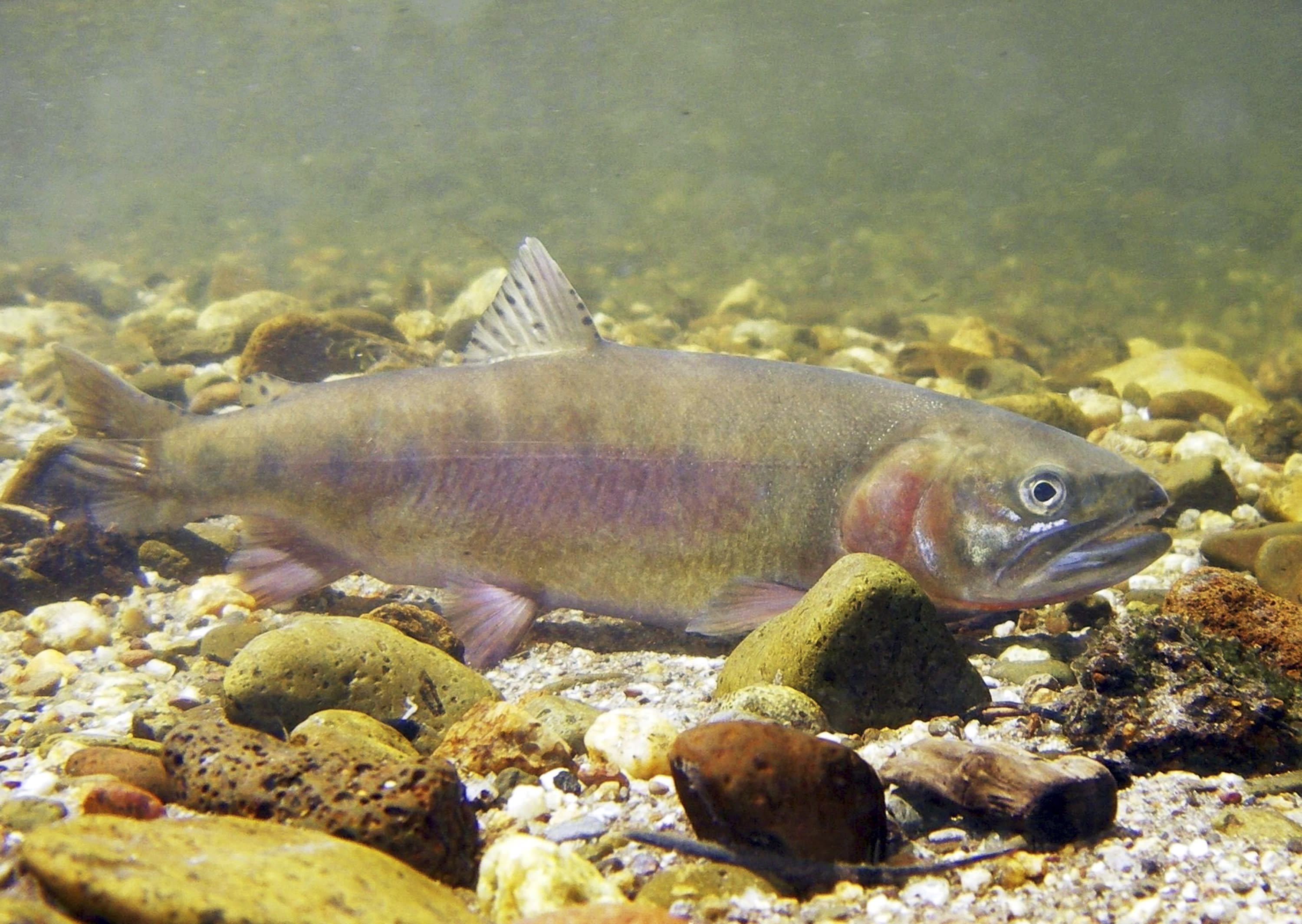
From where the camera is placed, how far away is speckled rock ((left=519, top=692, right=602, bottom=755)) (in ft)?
7.91

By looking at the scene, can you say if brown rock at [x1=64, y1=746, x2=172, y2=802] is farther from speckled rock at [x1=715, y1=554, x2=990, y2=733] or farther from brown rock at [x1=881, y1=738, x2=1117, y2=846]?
brown rock at [x1=881, y1=738, x2=1117, y2=846]

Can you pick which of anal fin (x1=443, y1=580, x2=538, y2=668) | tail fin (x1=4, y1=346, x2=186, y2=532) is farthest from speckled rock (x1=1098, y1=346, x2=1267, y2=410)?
tail fin (x1=4, y1=346, x2=186, y2=532)

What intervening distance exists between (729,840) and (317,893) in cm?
88

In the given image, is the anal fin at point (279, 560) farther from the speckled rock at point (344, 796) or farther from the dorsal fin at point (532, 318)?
the speckled rock at point (344, 796)

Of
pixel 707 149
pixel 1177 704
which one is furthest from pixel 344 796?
pixel 707 149

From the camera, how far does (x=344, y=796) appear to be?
1.80 metres

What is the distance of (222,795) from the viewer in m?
1.88

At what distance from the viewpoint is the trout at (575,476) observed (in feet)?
11.3

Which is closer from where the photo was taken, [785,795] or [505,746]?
[785,795]

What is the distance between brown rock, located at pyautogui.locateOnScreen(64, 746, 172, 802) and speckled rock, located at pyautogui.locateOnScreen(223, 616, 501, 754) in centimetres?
45

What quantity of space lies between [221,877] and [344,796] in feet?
1.51

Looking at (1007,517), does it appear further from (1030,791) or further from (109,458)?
(109,458)

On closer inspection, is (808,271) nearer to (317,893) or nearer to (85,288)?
(85,288)

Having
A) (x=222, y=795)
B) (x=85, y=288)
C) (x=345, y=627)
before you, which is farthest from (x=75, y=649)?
(x=85, y=288)
